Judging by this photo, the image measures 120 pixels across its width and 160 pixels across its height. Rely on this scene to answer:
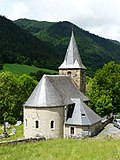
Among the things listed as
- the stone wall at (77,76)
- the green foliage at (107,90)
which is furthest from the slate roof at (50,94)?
the green foliage at (107,90)

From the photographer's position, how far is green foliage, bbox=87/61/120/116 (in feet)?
190

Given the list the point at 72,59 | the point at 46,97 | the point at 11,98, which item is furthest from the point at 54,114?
the point at 11,98

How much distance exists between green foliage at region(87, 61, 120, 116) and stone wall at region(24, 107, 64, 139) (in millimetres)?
18683

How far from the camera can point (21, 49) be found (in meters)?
156

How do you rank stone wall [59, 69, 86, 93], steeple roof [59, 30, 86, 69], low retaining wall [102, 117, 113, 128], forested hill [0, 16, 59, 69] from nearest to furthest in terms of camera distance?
low retaining wall [102, 117, 113, 128] < stone wall [59, 69, 86, 93] < steeple roof [59, 30, 86, 69] < forested hill [0, 16, 59, 69]

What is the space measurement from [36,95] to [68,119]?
533cm

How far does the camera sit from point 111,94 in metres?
59.6

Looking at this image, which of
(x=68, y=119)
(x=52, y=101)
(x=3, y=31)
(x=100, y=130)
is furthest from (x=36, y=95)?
(x=3, y=31)

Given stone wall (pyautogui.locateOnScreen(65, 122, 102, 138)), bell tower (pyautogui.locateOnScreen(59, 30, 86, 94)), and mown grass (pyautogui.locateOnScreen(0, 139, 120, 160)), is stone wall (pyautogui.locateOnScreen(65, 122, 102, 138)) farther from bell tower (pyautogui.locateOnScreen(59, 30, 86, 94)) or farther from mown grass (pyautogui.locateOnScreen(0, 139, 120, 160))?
mown grass (pyautogui.locateOnScreen(0, 139, 120, 160))

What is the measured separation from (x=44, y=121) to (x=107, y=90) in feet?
76.8

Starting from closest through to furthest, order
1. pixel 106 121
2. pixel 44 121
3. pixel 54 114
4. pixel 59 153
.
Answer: pixel 59 153
pixel 44 121
pixel 54 114
pixel 106 121

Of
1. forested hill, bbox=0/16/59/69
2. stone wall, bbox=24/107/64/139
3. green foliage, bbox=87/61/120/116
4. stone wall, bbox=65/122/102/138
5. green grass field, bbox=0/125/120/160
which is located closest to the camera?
green grass field, bbox=0/125/120/160

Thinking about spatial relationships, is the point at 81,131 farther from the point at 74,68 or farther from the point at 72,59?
the point at 72,59

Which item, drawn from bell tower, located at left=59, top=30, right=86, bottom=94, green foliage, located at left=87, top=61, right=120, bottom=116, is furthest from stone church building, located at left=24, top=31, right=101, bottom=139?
green foliage, located at left=87, top=61, right=120, bottom=116
